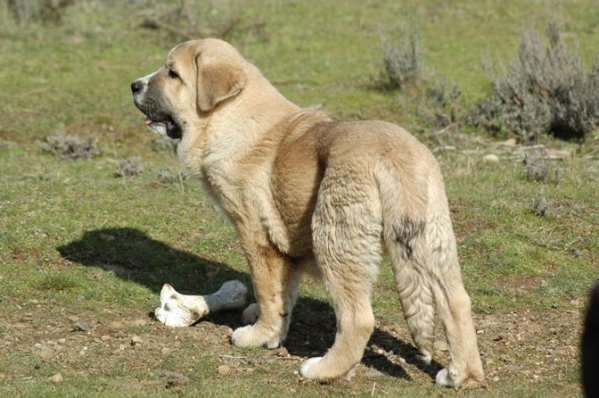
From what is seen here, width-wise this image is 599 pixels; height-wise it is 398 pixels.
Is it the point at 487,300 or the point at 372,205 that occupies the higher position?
the point at 372,205

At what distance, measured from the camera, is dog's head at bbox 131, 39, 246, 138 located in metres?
6.91

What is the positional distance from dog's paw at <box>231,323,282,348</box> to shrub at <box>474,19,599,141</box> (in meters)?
6.14

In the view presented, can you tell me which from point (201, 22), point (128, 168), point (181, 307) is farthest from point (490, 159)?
point (201, 22)

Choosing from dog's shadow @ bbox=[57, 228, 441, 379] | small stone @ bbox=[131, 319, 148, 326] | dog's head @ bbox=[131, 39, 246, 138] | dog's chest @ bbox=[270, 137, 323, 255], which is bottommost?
dog's shadow @ bbox=[57, 228, 441, 379]

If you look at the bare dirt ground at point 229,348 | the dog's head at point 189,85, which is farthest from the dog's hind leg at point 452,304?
the dog's head at point 189,85

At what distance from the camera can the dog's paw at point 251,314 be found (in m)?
7.18

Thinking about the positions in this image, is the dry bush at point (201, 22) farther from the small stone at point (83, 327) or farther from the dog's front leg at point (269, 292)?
the dog's front leg at point (269, 292)

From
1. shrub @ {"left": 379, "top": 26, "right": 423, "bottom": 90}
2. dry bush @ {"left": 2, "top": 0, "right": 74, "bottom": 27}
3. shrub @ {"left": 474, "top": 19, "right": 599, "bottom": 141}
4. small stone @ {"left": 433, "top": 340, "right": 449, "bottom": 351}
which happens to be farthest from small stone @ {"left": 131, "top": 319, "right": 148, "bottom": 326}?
dry bush @ {"left": 2, "top": 0, "right": 74, "bottom": 27}

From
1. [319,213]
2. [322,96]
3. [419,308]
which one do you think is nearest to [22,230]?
[319,213]

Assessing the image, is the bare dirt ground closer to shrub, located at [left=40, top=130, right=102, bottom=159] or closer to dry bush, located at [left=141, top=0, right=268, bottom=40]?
shrub, located at [left=40, top=130, right=102, bottom=159]

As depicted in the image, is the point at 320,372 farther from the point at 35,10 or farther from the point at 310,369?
the point at 35,10

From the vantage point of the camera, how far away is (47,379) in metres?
5.89

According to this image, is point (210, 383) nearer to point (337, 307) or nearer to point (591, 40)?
point (337, 307)

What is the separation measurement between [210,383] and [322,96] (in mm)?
8017
